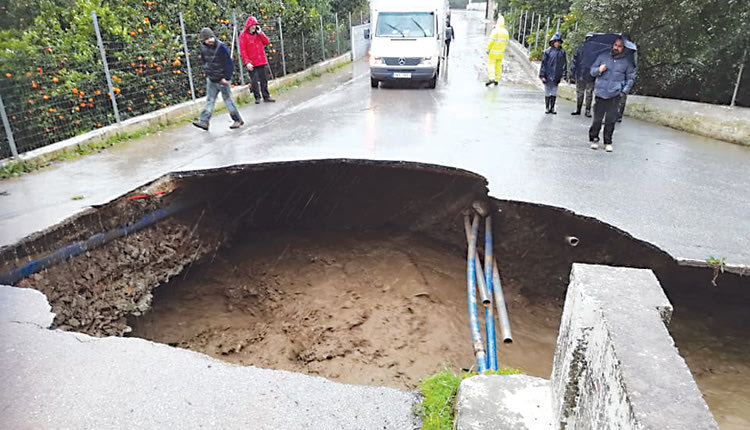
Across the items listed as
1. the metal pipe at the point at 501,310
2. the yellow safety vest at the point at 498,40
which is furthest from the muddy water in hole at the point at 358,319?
the yellow safety vest at the point at 498,40

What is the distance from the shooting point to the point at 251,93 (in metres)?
12.5

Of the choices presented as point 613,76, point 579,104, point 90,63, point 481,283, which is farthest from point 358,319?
point 579,104

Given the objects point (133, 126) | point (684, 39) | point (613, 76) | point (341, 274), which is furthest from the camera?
point (684, 39)

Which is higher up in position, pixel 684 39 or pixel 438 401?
pixel 684 39

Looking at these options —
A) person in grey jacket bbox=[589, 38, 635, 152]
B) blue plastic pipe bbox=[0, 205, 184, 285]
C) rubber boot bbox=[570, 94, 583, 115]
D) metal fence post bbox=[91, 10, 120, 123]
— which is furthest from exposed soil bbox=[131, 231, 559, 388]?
rubber boot bbox=[570, 94, 583, 115]

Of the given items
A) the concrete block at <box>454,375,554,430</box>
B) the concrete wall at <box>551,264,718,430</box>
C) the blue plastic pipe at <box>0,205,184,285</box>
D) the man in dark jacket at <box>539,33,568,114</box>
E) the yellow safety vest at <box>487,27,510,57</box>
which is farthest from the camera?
the yellow safety vest at <box>487,27,510,57</box>

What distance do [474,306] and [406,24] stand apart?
36.4 ft

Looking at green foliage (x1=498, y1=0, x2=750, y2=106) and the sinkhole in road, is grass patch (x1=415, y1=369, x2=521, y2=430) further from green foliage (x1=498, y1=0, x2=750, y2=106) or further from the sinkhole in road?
green foliage (x1=498, y1=0, x2=750, y2=106)

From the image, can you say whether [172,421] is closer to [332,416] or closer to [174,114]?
[332,416]

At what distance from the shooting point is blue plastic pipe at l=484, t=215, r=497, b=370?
15.8 ft

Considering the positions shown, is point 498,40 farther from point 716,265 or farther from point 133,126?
point 716,265

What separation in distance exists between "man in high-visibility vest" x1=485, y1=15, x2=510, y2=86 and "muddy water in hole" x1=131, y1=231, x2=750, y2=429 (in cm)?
786

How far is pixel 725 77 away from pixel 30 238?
11128 mm

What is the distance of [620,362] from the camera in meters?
1.75
